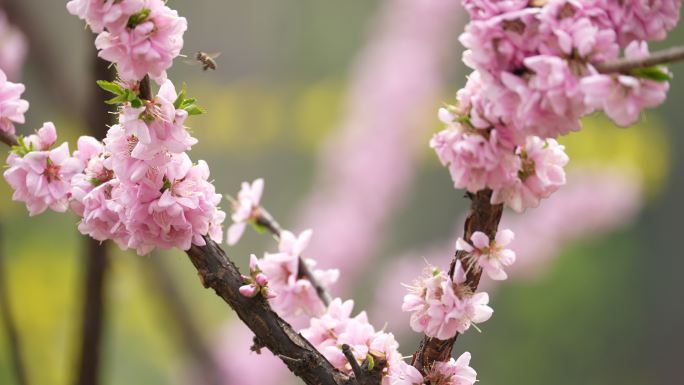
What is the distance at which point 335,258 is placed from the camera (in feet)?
7.02

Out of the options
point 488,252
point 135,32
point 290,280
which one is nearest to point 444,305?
point 488,252

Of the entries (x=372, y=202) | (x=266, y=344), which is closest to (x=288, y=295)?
(x=266, y=344)

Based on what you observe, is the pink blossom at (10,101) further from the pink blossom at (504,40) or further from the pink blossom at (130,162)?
the pink blossom at (504,40)

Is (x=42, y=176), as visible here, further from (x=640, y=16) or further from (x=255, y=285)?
(x=640, y=16)

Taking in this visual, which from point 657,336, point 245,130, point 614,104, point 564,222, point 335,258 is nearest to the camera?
point 614,104

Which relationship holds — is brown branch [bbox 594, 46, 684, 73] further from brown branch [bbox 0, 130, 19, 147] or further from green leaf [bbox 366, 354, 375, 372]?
brown branch [bbox 0, 130, 19, 147]

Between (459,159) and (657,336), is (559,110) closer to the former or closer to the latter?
(459,159)

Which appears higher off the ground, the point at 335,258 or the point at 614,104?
the point at 614,104

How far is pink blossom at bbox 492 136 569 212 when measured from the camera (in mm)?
518

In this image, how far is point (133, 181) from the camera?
1.67 ft

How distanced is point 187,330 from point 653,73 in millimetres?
1341

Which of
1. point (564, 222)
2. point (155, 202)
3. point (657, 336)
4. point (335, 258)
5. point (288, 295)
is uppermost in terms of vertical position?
point (155, 202)

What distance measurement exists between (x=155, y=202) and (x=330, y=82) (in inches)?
98.3

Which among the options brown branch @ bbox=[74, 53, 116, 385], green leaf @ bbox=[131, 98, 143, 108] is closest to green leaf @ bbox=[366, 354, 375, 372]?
green leaf @ bbox=[131, 98, 143, 108]
